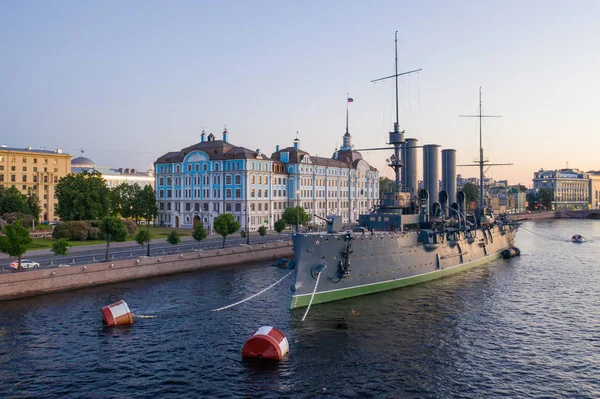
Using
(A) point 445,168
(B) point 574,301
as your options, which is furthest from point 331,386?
(A) point 445,168

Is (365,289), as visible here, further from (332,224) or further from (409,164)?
(409,164)

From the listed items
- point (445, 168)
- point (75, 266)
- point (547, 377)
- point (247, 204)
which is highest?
point (445, 168)

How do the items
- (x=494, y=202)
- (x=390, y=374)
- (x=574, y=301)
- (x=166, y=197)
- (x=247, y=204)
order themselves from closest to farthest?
1. (x=390, y=374)
2. (x=574, y=301)
3. (x=494, y=202)
4. (x=247, y=204)
5. (x=166, y=197)

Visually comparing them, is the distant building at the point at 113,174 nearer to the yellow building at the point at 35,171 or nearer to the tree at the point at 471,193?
the yellow building at the point at 35,171

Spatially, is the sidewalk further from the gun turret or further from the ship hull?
the gun turret

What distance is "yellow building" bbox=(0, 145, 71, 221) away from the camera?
320 ft

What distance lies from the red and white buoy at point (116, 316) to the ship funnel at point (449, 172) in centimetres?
4979

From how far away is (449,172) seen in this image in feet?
232

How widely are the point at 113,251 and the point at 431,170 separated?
40.0m

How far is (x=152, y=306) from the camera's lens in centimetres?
3491

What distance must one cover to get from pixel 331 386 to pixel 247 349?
17.0 ft

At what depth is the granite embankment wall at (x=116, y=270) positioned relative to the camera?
3675 cm

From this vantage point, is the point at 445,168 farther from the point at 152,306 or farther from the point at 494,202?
the point at 152,306

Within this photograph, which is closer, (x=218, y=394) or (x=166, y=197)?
(x=218, y=394)
